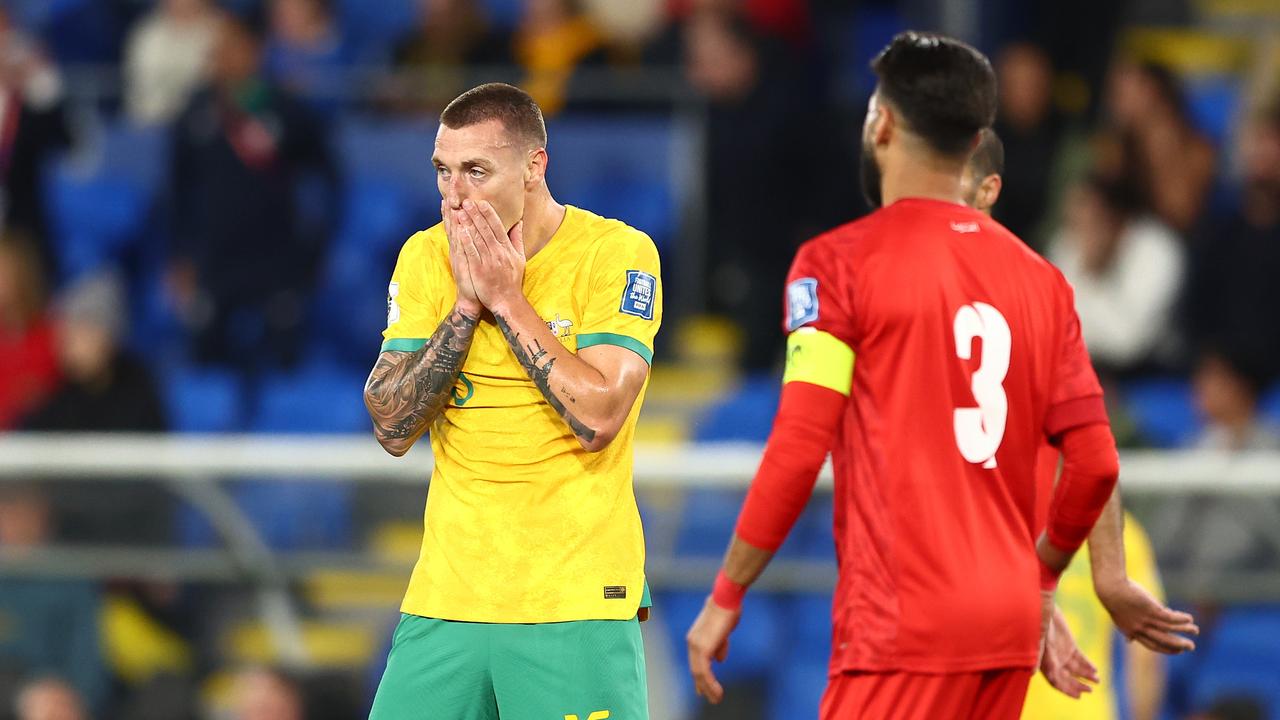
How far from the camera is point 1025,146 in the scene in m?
8.96

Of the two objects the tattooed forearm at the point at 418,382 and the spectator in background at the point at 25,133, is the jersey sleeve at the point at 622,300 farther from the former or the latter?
the spectator in background at the point at 25,133

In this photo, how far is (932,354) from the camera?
3770mm

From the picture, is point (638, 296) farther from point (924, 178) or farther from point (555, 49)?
point (555, 49)

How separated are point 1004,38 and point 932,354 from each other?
23.4ft

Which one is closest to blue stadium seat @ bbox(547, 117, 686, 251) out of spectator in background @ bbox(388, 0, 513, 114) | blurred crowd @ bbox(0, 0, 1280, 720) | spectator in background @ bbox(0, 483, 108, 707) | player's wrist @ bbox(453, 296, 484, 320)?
blurred crowd @ bbox(0, 0, 1280, 720)

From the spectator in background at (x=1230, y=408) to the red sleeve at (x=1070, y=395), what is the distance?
3999 mm

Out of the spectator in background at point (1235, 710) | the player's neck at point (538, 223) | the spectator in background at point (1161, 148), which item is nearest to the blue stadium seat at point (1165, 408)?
the spectator in background at point (1161, 148)

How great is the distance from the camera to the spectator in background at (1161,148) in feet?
29.2

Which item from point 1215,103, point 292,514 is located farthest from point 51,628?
point 1215,103

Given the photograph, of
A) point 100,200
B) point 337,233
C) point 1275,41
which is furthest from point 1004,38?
point 100,200

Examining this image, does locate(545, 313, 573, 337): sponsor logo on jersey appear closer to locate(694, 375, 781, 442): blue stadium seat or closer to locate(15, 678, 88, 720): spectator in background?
locate(15, 678, 88, 720): spectator in background

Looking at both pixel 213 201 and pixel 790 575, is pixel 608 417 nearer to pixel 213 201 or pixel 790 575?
pixel 790 575

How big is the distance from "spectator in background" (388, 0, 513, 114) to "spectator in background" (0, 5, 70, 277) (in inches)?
74.6

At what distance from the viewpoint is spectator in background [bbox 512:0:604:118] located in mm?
10383
